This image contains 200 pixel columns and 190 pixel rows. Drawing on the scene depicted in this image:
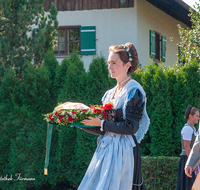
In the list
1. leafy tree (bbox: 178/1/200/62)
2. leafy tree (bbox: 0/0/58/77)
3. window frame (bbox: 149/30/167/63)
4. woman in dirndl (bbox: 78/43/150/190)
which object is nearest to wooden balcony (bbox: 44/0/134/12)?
window frame (bbox: 149/30/167/63)

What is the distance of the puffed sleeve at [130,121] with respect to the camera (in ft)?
10.9

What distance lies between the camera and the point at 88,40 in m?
12.7

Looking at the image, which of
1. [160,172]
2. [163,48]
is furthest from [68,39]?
[160,172]

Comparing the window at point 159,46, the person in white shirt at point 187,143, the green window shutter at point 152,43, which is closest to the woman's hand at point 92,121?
the person in white shirt at point 187,143

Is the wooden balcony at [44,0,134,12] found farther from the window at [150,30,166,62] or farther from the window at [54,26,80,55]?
Answer: the window at [150,30,166,62]

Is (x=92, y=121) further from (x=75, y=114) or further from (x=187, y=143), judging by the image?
(x=187, y=143)

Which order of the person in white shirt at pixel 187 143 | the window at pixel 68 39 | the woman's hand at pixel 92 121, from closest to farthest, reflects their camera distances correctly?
1. the woman's hand at pixel 92 121
2. the person in white shirt at pixel 187 143
3. the window at pixel 68 39

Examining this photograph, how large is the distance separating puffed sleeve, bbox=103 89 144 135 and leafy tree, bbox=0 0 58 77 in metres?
4.82

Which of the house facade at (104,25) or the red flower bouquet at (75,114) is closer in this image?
the red flower bouquet at (75,114)

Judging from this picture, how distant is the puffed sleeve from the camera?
10.9 ft

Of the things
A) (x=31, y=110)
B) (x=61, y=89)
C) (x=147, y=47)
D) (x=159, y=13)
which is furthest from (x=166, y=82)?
(x=159, y=13)

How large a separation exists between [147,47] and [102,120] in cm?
1040

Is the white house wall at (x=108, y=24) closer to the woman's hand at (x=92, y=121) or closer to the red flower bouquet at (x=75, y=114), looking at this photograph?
the red flower bouquet at (x=75, y=114)

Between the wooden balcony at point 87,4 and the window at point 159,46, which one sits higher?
the wooden balcony at point 87,4
